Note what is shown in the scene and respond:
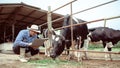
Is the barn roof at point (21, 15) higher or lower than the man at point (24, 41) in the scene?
higher

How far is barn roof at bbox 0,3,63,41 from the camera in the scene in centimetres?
1157

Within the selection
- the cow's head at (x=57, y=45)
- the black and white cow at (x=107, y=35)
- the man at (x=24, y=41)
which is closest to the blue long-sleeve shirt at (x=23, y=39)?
the man at (x=24, y=41)

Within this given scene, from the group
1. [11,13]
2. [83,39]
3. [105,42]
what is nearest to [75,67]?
[83,39]

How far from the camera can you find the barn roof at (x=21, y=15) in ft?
38.0

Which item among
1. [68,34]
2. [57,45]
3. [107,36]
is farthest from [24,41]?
[107,36]

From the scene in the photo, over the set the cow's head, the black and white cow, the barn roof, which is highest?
the barn roof

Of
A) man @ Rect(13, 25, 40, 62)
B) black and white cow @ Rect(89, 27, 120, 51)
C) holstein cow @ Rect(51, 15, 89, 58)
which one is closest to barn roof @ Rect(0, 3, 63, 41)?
black and white cow @ Rect(89, 27, 120, 51)

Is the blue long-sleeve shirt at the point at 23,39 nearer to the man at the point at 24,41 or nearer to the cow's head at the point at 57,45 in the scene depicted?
the man at the point at 24,41

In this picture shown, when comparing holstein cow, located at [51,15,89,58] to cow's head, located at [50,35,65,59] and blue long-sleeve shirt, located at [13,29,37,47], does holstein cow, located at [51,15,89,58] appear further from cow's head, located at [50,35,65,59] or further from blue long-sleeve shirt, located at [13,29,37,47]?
blue long-sleeve shirt, located at [13,29,37,47]

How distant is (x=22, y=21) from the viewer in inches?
588

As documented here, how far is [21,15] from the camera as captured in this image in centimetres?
1345

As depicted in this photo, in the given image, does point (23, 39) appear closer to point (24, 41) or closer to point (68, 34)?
point (24, 41)

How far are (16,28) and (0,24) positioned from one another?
1.93 metres

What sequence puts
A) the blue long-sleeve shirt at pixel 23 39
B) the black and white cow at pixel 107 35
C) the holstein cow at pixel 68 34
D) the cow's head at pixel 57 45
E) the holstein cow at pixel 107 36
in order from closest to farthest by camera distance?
the blue long-sleeve shirt at pixel 23 39 < the cow's head at pixel 57 45 < the holstein cow at pixel 68 34 < the holstein cow at pixel 107 36 < the black and white cow at pixel 107 35
